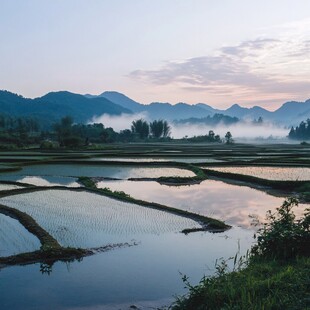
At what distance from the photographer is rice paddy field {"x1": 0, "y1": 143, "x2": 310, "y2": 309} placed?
712 centimetres

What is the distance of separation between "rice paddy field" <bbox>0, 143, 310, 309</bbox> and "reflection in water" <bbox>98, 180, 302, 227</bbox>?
44mm

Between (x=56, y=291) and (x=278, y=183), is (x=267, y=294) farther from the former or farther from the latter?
(x=278, y=183)

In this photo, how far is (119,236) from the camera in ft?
34.3

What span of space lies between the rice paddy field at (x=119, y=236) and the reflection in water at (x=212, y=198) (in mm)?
44

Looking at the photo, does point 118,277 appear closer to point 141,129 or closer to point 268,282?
point 268,282

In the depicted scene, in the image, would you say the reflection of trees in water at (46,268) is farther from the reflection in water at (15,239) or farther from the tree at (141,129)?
the tree at (141,129)

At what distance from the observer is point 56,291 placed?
7.03 metres

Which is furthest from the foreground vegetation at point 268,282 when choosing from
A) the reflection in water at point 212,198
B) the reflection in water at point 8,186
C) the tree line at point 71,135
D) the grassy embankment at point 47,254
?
the tree line at point 71,135

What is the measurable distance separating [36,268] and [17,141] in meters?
53.2

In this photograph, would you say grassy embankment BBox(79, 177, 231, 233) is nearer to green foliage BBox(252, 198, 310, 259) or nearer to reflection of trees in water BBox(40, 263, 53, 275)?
green foliage BBox(252, 198, 310, 259)

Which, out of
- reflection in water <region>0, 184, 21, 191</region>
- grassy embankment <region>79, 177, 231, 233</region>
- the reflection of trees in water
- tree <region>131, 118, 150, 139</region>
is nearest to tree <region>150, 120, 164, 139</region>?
tree <region>131, 118, 150, 139</region>

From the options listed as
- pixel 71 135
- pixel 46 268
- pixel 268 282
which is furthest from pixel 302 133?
pixel 268 282

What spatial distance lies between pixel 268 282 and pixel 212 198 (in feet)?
36.5

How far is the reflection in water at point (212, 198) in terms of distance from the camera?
14.0 metres
